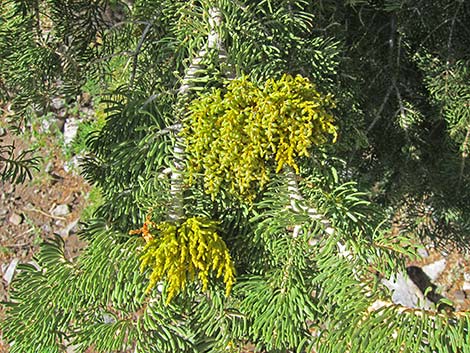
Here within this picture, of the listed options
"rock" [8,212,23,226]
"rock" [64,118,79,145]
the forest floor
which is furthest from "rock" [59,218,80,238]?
"rock" [64,118,79,145]

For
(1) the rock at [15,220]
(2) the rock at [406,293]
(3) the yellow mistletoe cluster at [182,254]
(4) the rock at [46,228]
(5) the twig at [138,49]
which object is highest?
(5) the twig at [138,49]

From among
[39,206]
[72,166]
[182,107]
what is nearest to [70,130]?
[72,166]

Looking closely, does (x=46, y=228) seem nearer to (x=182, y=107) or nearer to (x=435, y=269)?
(x=435, y=269)

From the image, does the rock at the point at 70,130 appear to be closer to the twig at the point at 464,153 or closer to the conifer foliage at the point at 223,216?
the conifer foliage at the point at 223,216

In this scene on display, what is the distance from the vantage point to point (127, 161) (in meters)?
0.75

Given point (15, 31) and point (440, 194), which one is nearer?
point (15, 31)

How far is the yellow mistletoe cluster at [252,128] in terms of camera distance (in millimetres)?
649

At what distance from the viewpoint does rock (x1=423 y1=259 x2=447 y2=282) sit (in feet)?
7.91

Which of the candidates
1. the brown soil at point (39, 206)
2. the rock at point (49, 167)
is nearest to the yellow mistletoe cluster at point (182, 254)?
the brown soil at point (39, 206)

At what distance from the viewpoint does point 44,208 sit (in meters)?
2.90

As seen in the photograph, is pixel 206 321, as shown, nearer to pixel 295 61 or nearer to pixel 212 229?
pixel 212 229

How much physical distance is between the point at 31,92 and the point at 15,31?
12cm

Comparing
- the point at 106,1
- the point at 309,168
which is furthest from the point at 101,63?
the point at 309,168

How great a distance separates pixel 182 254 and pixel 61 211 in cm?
241
